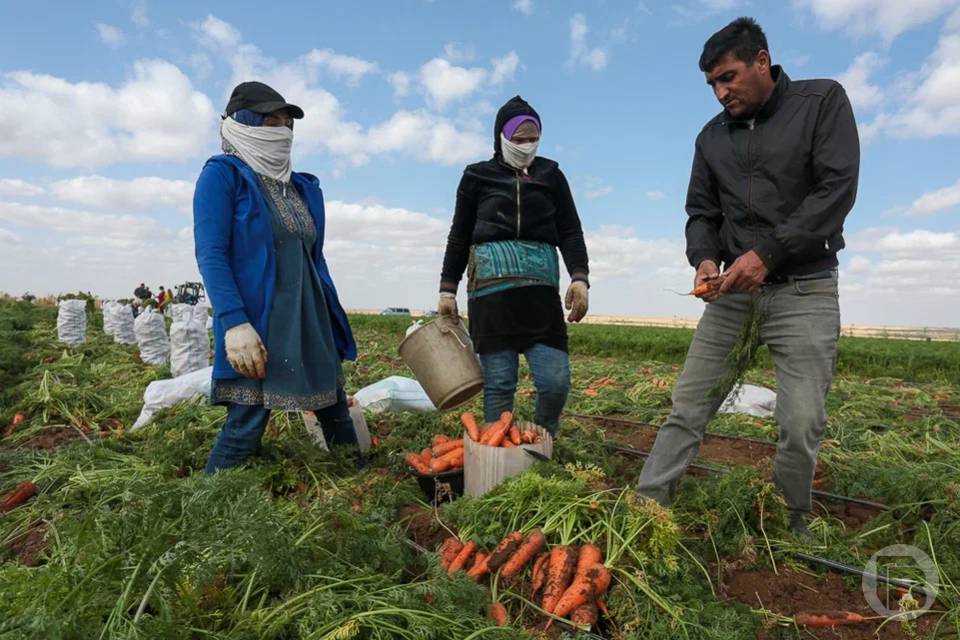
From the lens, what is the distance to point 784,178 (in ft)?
9.09

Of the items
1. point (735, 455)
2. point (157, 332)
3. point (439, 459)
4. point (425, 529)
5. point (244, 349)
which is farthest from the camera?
point (157, 332)

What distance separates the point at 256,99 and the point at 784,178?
2570mm

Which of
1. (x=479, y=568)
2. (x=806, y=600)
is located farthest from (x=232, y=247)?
(x=806, y=600)

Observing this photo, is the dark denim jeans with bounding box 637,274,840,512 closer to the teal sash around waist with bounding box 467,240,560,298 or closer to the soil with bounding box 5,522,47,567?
the teal sash around waist with bounding box 467,240,560,298

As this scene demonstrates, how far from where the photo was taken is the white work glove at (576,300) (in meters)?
3.98

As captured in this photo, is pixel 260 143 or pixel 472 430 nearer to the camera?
pixel 260 143

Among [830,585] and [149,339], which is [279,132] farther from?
[149,339]

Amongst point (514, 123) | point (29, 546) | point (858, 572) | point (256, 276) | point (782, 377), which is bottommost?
point (29, 546)

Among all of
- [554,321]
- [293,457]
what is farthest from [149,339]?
[554,321]

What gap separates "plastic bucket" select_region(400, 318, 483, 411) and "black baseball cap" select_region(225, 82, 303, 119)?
4.83 feet

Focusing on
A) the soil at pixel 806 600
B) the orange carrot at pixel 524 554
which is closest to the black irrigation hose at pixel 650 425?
the soil at pixel 806 600

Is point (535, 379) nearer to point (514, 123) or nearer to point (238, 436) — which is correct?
point (514, 123)

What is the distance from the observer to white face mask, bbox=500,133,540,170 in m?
3.71

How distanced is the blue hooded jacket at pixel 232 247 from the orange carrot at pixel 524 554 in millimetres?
1647
